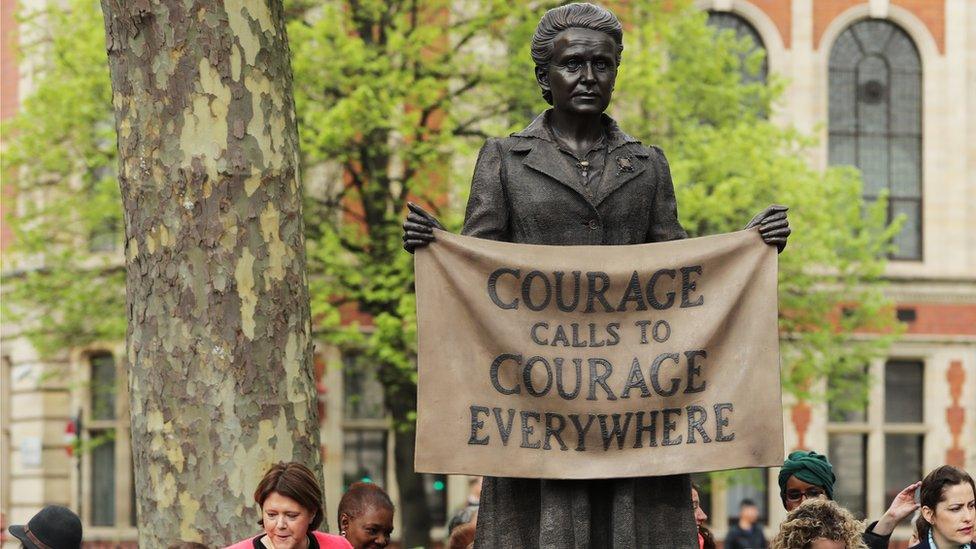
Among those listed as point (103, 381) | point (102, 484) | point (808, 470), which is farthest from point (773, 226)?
point (102, 484)

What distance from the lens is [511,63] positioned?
25.0 meters

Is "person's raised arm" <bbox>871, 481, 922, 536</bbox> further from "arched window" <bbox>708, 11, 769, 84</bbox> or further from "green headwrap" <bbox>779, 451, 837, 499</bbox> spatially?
"arched window" <bbox>708, 11, 769, 84</bbox>

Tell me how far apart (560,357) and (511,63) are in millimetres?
18868

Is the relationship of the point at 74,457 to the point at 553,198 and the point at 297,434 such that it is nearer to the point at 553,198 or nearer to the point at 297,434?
the point at 297,434

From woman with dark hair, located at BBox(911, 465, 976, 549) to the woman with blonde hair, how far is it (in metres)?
0.40

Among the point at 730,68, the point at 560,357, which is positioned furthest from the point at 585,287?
the point at 730,68

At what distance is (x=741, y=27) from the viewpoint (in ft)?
114

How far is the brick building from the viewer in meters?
33.2

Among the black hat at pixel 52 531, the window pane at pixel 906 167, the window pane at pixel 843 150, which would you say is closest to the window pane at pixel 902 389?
the window pane at pixel 906 167

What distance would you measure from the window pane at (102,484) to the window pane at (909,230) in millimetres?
14749

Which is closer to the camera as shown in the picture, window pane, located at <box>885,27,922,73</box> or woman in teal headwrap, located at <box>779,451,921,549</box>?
woman in teal headwrap, located at <box>779,451,921,549</box>

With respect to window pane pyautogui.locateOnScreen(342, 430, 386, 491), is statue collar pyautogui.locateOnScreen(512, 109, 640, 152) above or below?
above

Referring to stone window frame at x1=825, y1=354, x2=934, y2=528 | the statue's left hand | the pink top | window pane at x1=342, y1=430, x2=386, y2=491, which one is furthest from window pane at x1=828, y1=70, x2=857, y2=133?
the statue's left hand

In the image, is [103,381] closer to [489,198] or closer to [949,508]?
[949,508]
